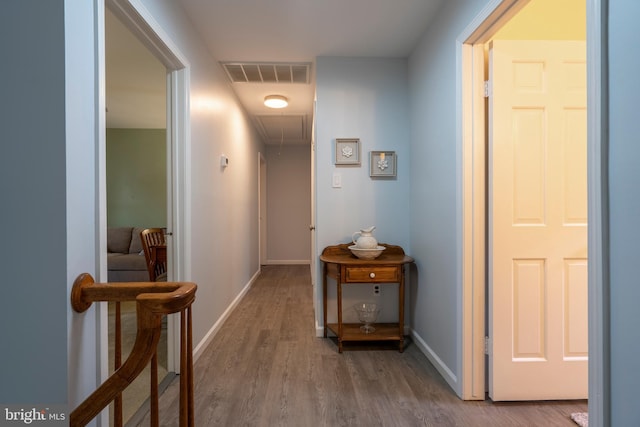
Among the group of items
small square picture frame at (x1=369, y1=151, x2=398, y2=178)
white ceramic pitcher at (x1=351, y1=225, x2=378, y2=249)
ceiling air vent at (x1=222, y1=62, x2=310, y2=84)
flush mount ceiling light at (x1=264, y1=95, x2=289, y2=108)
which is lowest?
white ceramic pitcher at (x1=351, y1=225, x2=378, y2=249)

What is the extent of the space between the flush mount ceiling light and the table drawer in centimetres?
230

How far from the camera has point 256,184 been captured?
4.98 metres

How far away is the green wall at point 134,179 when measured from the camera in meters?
4.90

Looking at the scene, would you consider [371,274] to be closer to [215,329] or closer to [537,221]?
[537,221]

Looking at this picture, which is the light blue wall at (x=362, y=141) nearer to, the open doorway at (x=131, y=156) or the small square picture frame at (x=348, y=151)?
the small square picture frame at (x=348, y=151)

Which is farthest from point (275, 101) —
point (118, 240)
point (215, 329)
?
point (118, 240)

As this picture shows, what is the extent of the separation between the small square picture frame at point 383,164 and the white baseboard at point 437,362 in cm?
134

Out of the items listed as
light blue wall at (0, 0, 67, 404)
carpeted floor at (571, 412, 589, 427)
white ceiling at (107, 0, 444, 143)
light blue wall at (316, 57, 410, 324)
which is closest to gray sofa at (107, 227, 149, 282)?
white ceiling at (107, 0, 444, 143)

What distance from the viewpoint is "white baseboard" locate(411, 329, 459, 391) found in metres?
1.80

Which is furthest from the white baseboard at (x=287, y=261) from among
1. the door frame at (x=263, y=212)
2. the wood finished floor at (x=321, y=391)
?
the wood finished floor at (x=321, y=391)

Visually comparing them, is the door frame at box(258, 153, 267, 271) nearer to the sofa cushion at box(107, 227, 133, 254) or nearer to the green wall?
the green wall

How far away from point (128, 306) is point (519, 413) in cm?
359

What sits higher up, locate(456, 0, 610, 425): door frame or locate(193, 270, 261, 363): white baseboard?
locate(456, 0, 610, 425): door frame

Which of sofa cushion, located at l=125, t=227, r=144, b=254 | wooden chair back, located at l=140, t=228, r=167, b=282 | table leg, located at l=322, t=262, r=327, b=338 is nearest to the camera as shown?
table leg, located at l=322, t=262, r=327, b=338
